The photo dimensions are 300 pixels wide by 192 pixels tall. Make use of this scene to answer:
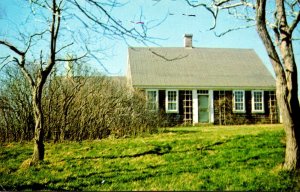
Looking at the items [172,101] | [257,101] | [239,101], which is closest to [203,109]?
[172,101]

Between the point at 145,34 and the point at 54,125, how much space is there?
9.18m

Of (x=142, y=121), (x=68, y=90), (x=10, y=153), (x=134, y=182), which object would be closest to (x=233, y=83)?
(x=142, y=121)

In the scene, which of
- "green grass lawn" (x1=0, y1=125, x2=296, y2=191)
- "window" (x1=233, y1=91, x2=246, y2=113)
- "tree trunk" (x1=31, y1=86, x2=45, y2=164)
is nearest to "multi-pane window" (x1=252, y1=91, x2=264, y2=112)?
"window" (x1=233, y1=91, x2=246, y2=113)

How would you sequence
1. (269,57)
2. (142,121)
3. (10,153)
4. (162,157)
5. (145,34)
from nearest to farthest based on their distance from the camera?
(145,34)
(269,57)
(162,157)
(10,153)
(142,121)

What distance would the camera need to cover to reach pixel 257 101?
82.2ft

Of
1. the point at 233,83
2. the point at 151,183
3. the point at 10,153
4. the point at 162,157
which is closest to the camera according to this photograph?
the point at 151,183

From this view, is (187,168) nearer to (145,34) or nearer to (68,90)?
(145,34)

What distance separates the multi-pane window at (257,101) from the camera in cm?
2483

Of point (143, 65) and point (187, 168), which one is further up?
point (143, 65)

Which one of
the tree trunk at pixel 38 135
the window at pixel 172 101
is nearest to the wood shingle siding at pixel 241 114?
the window at pixel 172 101

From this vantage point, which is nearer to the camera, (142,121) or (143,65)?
(142,121)

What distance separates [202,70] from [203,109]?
11.2ft

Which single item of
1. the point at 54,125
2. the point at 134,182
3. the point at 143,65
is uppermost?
the point at 143,65

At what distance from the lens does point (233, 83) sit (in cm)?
2458
